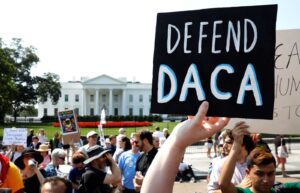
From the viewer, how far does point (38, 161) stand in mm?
6254

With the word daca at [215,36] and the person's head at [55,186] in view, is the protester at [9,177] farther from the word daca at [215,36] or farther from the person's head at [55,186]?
the word daca at [215,36]

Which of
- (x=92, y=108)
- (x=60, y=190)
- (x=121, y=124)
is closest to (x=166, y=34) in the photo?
(x=60, y=190)

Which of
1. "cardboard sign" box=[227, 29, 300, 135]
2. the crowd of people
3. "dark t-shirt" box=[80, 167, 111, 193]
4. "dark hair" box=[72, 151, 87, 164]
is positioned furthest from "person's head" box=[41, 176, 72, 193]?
"dark hair" box=[72, 151, 87, 164]

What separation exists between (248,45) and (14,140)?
27.4ft

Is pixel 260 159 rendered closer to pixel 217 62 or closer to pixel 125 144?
pixel 217 62

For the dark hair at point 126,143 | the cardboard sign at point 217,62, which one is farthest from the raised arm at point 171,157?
the dark hair at point 126,143

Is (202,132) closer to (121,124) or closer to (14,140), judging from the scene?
(14,140)

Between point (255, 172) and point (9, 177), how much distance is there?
2.46 m

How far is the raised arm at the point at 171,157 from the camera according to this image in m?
2.02

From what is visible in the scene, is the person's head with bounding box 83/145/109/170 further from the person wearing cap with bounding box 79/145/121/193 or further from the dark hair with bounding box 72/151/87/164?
the dark hair with bounding box 72/151/87/164

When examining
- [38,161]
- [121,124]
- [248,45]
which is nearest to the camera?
[248,45]

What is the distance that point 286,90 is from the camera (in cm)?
Result: 464

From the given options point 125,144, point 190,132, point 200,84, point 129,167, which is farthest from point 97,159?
point 125,144

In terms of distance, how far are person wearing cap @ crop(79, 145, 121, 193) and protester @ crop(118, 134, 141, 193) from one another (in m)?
1.72
